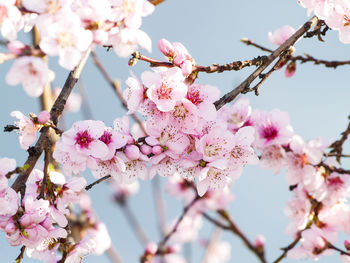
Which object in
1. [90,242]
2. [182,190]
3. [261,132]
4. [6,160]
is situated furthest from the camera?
[182,190]

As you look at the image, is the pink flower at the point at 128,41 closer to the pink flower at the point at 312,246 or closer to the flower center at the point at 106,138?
the flower center at the point at 106,138

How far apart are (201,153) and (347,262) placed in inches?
44.0

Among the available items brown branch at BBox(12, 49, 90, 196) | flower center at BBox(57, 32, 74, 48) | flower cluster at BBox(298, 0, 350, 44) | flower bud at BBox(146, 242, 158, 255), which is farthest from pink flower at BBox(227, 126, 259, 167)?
flower bud at BBox(146, 242, 158, 255)

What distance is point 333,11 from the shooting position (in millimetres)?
2328

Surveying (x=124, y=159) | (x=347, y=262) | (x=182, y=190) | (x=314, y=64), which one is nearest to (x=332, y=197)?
(x=347, y=262)

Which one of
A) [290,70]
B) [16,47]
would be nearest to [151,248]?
[290,70]

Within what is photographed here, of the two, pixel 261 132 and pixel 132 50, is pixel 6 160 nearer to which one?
pixel 132 50

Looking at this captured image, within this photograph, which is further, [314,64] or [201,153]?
[314,64]

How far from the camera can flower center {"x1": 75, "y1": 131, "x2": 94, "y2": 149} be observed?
6.46 feet

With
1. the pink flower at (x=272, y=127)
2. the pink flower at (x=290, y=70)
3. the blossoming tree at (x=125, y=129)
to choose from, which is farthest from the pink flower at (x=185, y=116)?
the pink flower at (x=290, y=70)

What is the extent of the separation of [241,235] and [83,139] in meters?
Answer: 2.14

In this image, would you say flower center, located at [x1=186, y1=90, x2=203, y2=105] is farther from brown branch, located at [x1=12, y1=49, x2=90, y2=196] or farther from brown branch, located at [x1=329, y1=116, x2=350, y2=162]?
brown branch, located at [x1=329, y1=116, x2=350, y2=162]

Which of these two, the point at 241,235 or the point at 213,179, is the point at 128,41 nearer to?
the point at 213,179

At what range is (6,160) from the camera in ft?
6.34
